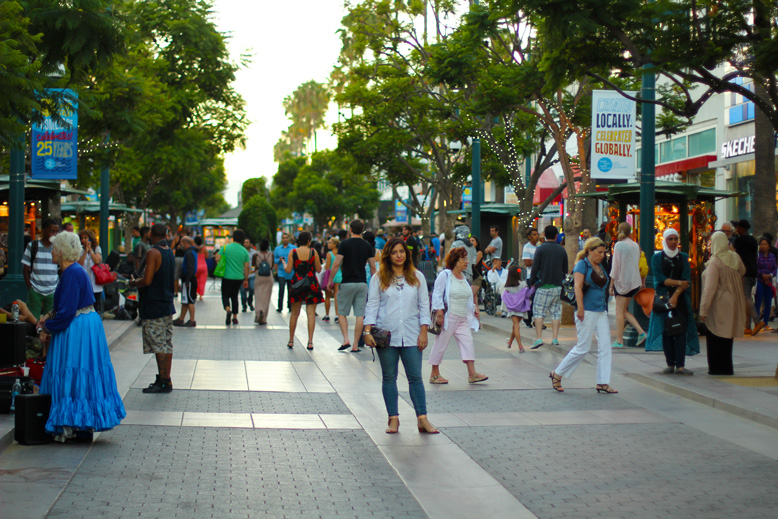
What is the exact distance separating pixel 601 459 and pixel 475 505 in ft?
5.66

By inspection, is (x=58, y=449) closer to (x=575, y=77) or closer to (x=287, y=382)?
(x=287, y=382)

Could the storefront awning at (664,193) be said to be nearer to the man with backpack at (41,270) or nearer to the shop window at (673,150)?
the man with backpack at (41,270)

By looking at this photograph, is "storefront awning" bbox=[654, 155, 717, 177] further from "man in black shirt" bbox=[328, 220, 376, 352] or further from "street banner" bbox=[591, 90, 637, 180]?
"man in black shirt" bbox=[328, 220, 376, 352]

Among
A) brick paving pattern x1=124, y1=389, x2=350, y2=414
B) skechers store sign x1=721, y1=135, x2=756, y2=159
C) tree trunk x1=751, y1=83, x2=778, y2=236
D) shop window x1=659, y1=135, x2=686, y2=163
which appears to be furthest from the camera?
shop window x1=659, y1=135, x2=686, y2=163

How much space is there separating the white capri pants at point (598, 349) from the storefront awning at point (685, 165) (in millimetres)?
23302

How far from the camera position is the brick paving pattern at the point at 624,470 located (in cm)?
577

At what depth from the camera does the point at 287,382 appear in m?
11.1

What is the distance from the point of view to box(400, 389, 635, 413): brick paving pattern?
9.43m

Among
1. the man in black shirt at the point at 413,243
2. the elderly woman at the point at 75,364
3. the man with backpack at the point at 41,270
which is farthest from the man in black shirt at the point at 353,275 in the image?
the elderly woman at the point at 75,364

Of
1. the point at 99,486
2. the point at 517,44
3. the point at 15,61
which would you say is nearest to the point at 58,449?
the point at 99,486

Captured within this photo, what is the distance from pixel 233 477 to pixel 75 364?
5.90ft

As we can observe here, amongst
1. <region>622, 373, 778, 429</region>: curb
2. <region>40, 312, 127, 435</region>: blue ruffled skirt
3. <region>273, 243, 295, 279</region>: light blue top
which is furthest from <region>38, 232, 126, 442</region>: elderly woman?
<region>273, 243, 295, 279</region>: light blue top

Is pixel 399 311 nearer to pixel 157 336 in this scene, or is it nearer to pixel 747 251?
pixel 157 336

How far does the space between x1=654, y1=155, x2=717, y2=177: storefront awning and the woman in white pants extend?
23.2m
